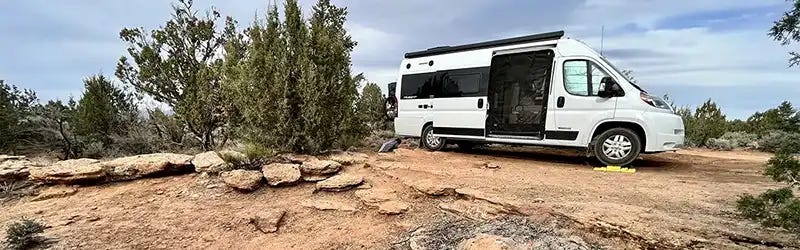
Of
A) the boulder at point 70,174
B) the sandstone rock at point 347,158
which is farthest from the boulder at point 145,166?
the sandstone rock at point 347,158

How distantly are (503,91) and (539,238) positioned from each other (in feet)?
15.4

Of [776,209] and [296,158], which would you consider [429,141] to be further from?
[776,209]

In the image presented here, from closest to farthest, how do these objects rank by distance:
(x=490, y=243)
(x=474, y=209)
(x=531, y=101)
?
1. (x=490, y=243)
2. (x=474, y=209)
3. (x=531, y=101)

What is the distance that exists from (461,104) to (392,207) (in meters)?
4.07

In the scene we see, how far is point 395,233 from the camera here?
168 inches

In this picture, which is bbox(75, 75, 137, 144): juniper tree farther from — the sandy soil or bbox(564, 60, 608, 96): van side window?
bbox(564, 60, 608, 96): van side window

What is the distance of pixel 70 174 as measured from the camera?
17.9ft

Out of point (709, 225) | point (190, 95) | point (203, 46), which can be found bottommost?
point (709, 225)

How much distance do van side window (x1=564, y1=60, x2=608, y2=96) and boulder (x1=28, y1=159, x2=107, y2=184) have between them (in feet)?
23.5

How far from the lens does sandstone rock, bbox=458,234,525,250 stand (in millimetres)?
3400

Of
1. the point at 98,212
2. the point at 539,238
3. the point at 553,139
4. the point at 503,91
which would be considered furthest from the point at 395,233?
the point at 503,91

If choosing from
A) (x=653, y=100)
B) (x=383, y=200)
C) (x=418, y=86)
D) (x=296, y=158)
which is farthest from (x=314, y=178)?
(x=653, y=100)

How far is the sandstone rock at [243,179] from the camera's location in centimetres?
527

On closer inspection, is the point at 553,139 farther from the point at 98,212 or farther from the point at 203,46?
the point at 203,46
